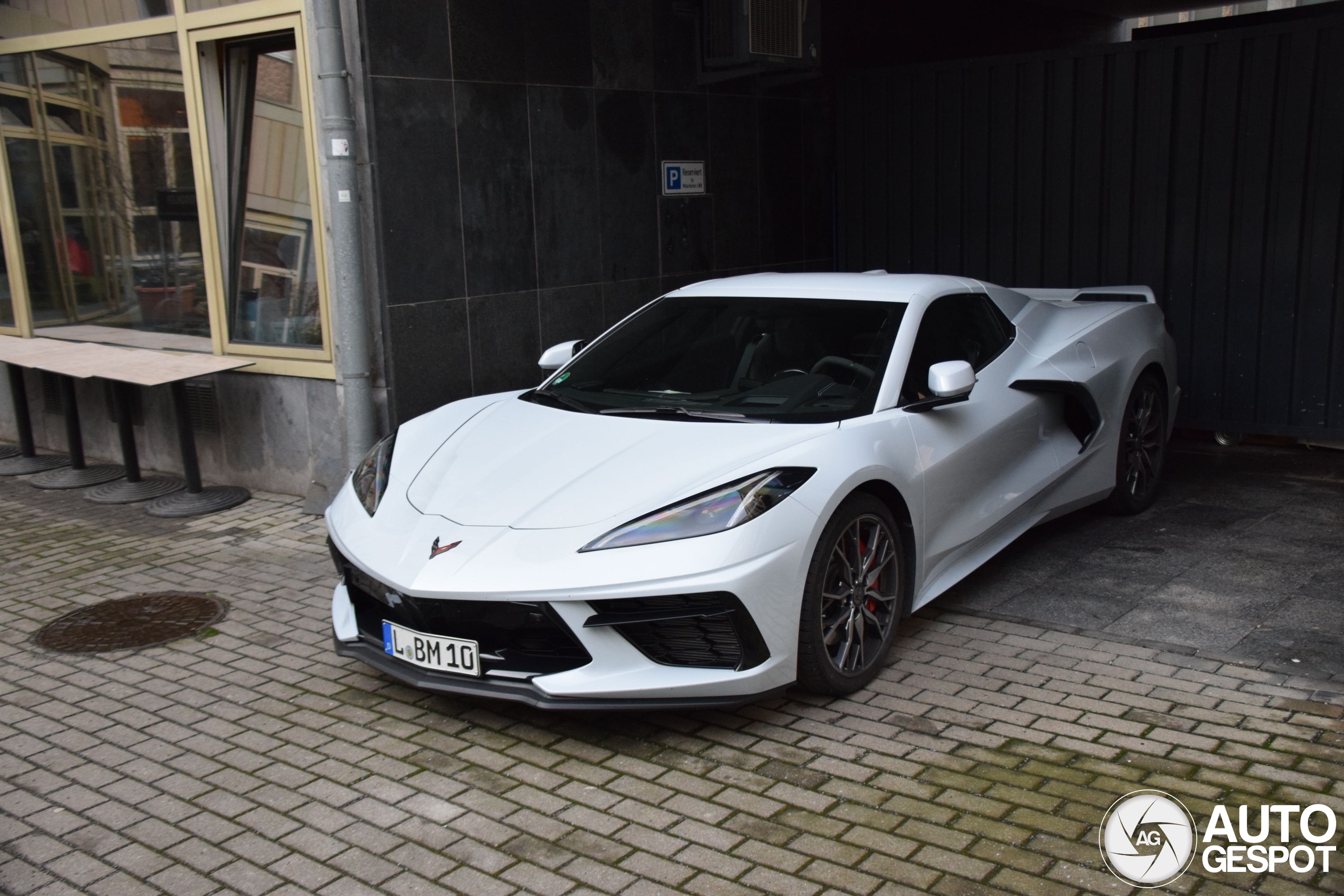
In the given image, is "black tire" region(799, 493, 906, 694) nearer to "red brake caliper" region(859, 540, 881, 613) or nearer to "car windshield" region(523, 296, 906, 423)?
"red brake caliper" region(859, 540, 881, 613)

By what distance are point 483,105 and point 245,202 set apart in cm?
188

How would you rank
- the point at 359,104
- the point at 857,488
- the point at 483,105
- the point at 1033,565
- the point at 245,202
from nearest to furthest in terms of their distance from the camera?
the point at 857,488
the point at 1033,565
the point at 359,104
the point at 483,105
the point at 245,202

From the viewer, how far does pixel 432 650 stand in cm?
405

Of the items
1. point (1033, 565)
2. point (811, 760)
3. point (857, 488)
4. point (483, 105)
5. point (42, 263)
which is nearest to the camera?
point (811, 760)

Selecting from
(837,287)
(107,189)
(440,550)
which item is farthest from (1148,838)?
(107,189)

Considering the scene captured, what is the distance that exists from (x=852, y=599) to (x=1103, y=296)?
355cm

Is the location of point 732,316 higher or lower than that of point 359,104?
lower

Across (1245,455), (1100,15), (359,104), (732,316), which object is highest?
(1100,15)

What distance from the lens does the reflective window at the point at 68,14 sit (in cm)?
818

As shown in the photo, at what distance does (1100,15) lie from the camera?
1606 centimetres

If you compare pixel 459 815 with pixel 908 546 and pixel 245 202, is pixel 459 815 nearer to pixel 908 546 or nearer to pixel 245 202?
pixel 908 546

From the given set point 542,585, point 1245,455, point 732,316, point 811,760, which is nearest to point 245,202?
point 732,316

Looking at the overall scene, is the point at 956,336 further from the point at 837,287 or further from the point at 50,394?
the point at 50,394

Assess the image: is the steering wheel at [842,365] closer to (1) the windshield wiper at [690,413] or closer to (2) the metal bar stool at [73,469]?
(1) the windshield wiper at [690,413]
